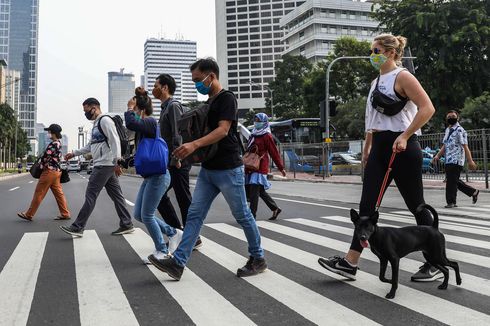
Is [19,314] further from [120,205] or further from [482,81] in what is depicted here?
[482,81]

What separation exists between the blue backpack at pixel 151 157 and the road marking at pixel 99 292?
0.98 metres

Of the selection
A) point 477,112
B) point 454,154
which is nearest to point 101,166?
point 454,154

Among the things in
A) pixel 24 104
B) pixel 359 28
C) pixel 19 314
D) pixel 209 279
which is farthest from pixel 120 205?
pixel 24 104

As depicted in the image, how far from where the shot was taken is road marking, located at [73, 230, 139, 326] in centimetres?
296

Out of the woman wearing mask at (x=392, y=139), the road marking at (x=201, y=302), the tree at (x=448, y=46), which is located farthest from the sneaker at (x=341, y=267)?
the tree at (x=448, y=46)

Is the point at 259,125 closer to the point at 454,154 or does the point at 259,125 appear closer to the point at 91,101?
the point at 91,101

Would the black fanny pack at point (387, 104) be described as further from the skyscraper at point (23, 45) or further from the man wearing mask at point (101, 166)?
the skyscraper at point (23, 45)

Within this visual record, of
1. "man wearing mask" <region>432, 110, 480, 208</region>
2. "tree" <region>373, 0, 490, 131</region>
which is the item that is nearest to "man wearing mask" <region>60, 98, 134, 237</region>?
"man wearing mask" <region>432, 110, 480, 208</region>

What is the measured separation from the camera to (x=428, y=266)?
373cm

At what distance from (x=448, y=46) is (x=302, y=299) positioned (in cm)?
2906

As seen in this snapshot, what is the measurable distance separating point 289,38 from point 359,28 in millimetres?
14434

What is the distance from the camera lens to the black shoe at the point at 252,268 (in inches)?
156

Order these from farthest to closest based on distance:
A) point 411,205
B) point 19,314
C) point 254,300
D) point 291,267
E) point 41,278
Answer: point 291,267 < point 41,278 < point 411,205 < point 254,300 < point 19,314

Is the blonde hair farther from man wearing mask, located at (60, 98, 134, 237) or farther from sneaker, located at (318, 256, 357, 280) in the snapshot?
man wearing mask, located at (60, 98, 134, 237)
